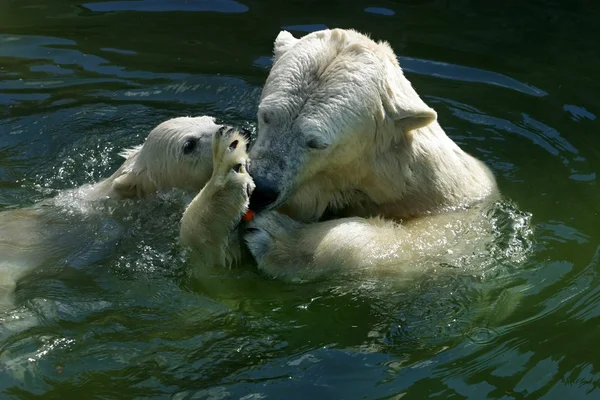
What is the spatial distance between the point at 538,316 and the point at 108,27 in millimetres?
5534

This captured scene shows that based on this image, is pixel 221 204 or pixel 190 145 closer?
pixel 221 204

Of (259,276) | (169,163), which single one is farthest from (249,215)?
(169,163)

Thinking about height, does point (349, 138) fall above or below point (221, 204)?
above

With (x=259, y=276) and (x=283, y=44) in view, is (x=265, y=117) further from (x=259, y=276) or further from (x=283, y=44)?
(x=259, y=276)

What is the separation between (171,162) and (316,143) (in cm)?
98

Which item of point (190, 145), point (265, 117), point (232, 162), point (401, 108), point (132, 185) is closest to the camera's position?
point (232, 162)

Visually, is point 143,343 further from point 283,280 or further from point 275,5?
point 275,5

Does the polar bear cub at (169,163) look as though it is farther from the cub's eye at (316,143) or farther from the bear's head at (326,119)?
the cub's eye at (316,143)

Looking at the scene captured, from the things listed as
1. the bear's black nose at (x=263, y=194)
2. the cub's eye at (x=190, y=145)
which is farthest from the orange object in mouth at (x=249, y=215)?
the cub's eye at (x=190, y=145)

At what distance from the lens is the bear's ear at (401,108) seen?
184 inches

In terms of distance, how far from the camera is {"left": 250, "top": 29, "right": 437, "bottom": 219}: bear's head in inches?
176

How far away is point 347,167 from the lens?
4.79 m

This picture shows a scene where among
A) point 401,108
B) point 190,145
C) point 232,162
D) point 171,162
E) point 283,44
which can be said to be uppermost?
point 283,44

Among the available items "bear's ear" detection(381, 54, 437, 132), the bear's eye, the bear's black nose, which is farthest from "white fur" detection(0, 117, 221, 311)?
"bear's ear" detection(381, 54, 437, 132)
